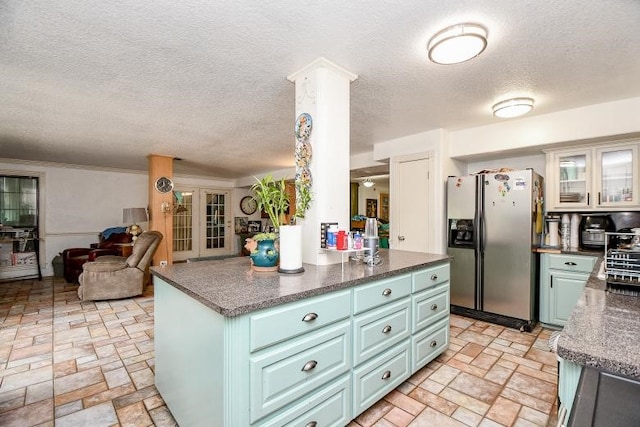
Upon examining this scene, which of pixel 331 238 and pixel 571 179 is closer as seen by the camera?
pixel 331 238

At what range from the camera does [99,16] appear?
1.64 metres

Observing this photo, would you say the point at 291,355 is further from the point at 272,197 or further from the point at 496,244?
the point at 496,244

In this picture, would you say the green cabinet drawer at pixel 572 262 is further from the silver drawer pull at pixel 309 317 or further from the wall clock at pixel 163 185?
the wall clock at pixel 163 185

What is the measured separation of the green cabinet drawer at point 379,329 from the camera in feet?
5.63

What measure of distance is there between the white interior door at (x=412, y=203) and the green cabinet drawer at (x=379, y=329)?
80.4 inches

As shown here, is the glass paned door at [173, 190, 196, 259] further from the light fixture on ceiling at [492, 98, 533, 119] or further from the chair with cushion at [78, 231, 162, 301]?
the light fixture on ceiling at [492, 98, 533, 119]

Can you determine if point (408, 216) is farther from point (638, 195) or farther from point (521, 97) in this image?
point (638, 195)

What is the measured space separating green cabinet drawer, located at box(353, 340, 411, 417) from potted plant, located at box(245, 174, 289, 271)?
0.82 m

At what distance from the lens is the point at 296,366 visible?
4.59ft

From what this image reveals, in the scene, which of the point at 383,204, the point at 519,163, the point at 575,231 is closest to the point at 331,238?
the point at 575,231

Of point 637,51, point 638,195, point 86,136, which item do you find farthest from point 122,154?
point 638,195

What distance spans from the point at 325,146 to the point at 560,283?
2.92m

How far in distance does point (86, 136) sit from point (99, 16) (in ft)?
10.3

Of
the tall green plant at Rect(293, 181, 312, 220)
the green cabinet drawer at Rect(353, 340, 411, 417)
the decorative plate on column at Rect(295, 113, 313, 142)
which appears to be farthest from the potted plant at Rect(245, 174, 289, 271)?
the green cabinet drawer at Rect(353, 340, 411, 417)
